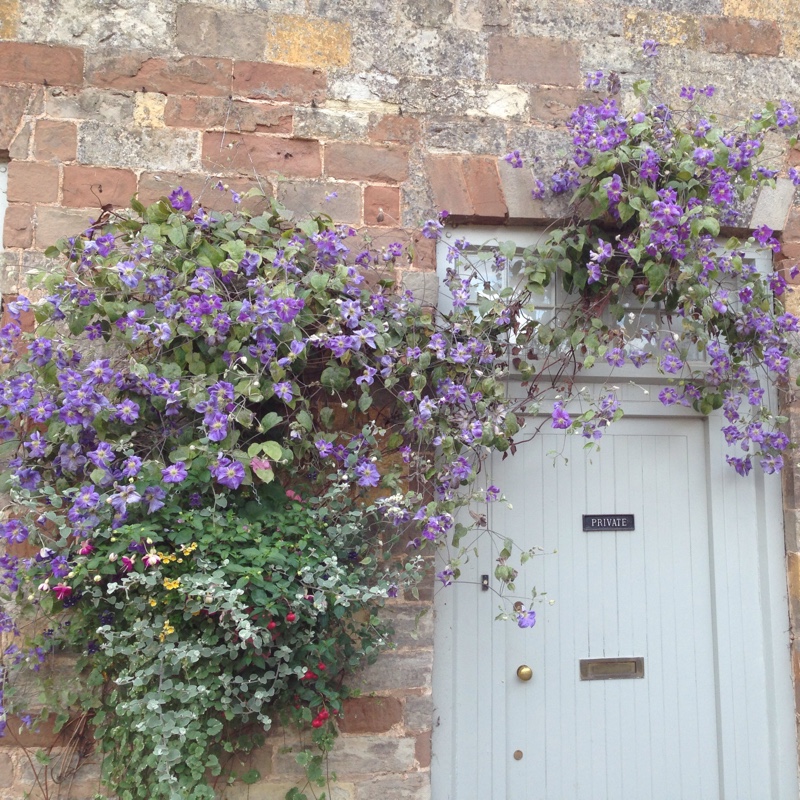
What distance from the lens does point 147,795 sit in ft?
8.46

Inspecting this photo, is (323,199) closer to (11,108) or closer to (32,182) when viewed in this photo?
(32,182)

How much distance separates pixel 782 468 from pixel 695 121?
5.31 feet

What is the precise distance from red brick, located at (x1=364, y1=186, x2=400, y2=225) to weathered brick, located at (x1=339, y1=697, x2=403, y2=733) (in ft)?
6.60

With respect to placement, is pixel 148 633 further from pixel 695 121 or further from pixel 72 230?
pixel 695 121

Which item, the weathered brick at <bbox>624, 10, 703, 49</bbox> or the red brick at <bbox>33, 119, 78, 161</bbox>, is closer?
the red brick at <bbox>33, 119, 78, 161</bbox>

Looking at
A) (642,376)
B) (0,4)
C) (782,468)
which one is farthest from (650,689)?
(0,4)

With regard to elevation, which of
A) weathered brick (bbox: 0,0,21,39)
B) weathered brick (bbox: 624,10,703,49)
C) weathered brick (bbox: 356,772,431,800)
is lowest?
weathered brick (bbox: 356,772,431,800)

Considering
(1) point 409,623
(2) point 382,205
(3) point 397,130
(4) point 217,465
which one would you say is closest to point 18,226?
(4) point 217,465

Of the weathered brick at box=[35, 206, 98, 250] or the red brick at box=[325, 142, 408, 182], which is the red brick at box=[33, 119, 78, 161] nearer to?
the weathered brick at box=[35, 206, 98, 250]

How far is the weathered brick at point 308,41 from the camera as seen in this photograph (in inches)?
131

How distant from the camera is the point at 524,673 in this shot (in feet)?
10.6

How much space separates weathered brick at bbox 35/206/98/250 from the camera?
311 centimetres

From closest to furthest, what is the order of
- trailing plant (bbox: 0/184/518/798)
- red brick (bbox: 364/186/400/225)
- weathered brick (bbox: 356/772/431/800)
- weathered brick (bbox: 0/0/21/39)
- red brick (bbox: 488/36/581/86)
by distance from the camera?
trailing plant (bbox: 0/184/518/798) < weathered brick (bbox: 356/772/431/800) < weathered brick (bbox: 0/0/21/39) < red brick (bbox: 364/186/400/225) < red brick (bbox: 488/36/581/86)

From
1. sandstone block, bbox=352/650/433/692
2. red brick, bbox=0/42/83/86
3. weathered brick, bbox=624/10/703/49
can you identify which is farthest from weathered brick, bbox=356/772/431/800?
weathered brick, bbox=624/10/703/49
